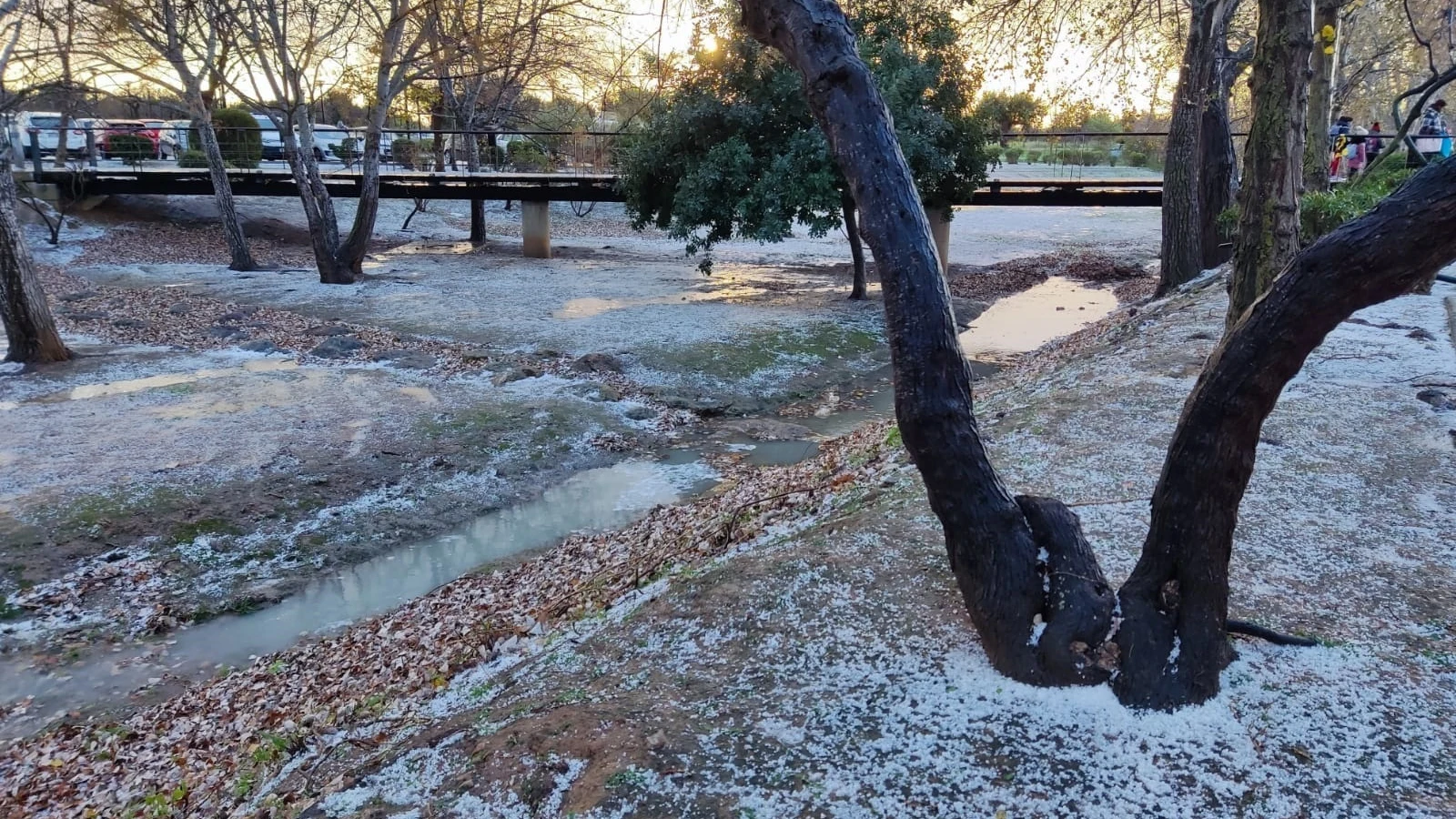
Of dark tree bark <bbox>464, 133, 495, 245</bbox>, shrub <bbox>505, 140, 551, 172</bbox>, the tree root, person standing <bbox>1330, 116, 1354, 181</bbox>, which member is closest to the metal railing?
shrub <bbox>505, 140, 551, 172</bbox>

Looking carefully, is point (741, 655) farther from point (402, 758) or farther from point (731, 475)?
point (731, 475)

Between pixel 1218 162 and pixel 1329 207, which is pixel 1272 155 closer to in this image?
pixel 1329 207

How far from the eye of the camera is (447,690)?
4.65m

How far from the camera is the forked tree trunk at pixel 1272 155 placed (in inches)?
254

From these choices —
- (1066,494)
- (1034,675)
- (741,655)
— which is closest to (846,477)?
(1066,494)

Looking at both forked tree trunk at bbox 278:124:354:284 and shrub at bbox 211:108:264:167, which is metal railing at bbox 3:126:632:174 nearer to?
shrub at bbox 211:108:264:167

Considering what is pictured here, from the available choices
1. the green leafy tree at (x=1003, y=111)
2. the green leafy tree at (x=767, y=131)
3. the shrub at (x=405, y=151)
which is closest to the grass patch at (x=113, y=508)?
the green leafy tree at (x=767, y=131)

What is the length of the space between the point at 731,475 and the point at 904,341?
240 inches

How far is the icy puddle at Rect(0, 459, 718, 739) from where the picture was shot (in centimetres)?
584

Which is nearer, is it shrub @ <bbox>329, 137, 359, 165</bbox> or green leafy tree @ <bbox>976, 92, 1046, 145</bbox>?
green leafy tree @ <bbox>976, 92, 1046, 145</bbox>

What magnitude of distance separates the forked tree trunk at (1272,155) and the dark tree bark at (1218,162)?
199 inches

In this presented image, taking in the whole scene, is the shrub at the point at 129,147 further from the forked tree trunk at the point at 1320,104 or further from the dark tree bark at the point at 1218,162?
the forked tree trunk at the point at 1320,104

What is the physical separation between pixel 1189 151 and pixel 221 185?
18.7m

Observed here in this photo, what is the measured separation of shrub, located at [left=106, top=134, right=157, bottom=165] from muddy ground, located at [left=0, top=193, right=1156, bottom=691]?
16.3ft
